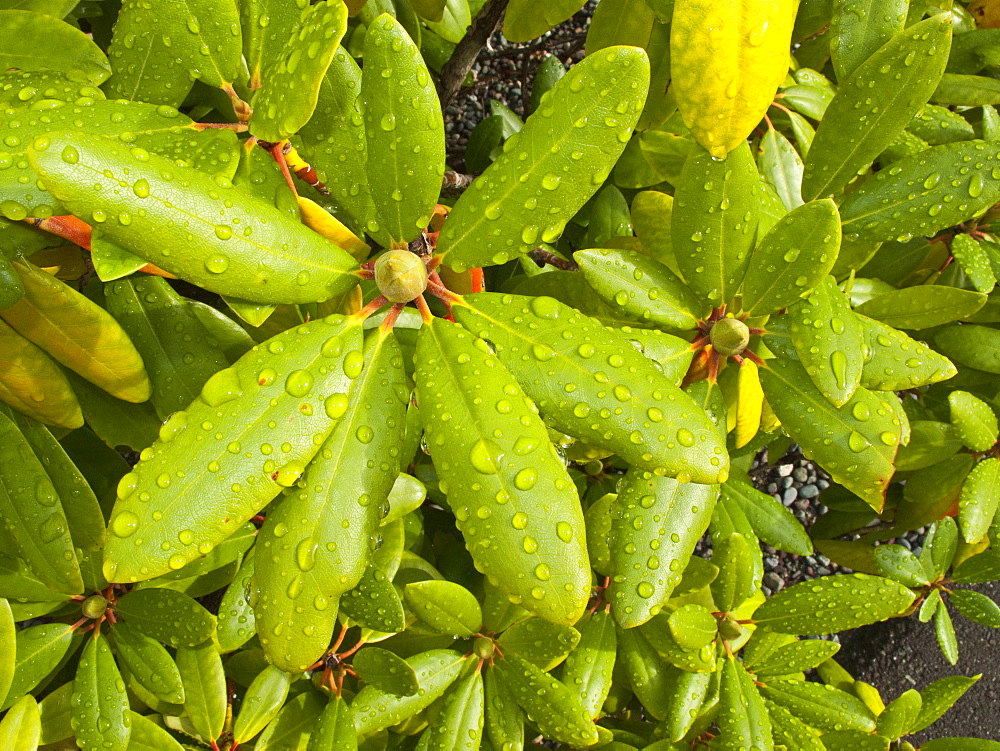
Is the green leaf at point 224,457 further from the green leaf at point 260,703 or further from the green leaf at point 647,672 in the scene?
the green leaf at point 647,672

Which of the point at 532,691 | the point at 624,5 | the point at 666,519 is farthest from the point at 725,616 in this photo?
the point at 624,5

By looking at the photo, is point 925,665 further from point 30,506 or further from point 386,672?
point 30,506

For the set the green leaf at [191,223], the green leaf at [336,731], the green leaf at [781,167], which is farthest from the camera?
the green leaf at [781,167]

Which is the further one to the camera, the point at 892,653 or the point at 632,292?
the point at 892,653

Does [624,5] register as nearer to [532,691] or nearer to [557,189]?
[557,189]

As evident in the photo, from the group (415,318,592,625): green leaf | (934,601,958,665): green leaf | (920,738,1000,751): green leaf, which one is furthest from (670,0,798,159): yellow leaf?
(934,601,958,665): green leaf

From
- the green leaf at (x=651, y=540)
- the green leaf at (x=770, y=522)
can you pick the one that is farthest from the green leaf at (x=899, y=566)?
the green leaf at (x=651, y=540)

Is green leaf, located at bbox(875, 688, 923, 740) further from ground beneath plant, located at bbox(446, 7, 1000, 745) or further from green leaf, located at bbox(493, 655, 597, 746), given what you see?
ground beneath plant, located at bbox(446, 7, 1000, 745)
